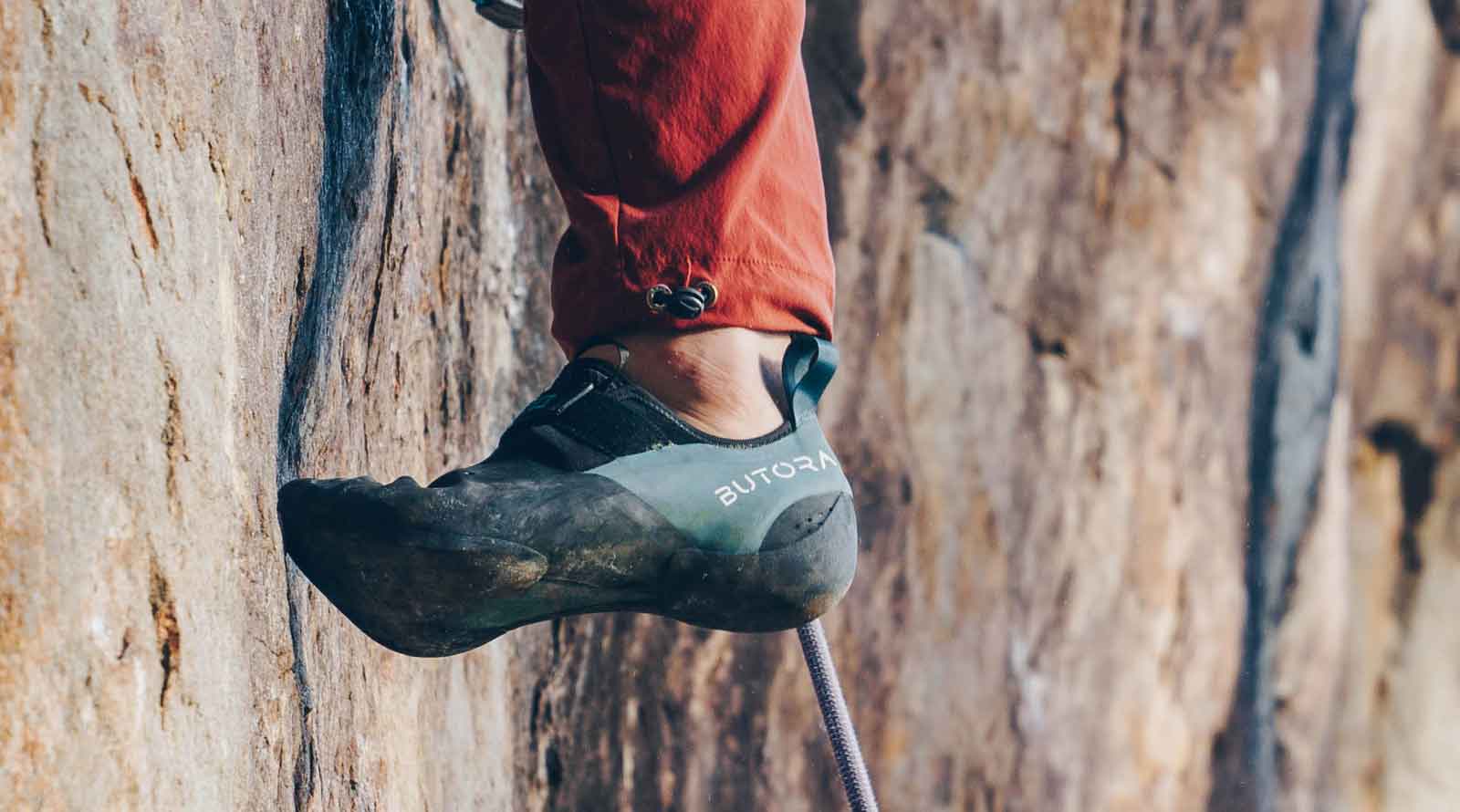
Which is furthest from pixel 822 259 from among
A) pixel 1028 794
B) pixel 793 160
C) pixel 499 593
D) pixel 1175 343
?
pixel 1175 343

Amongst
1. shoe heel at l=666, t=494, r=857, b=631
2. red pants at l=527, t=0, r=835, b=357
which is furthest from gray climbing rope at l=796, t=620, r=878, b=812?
red pants at l=527, t=0, r=835, b=357

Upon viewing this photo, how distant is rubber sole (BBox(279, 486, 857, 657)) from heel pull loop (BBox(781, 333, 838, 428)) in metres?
0.05


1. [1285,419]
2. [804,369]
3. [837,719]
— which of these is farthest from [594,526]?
[1285,419]

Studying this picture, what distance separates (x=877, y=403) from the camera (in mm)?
1765

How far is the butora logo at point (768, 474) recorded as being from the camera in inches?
26.1

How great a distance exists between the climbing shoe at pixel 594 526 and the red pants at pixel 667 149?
0.16ft

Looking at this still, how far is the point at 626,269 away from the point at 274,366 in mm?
211

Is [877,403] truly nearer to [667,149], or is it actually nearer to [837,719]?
[837,719]

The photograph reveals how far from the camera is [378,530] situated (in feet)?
1.93

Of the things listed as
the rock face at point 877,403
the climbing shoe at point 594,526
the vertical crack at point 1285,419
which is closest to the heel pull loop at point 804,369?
the climbing shoe at point 594,526

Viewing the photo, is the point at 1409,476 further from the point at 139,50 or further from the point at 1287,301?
the point at 139,50

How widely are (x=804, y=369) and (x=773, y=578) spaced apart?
0.38 ft

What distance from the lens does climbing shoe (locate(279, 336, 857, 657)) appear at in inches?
23.5

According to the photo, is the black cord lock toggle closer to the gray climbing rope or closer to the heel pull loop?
the heel pull loop
